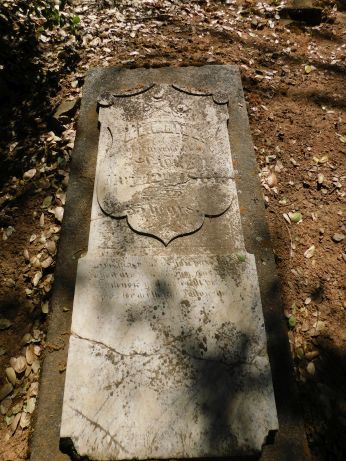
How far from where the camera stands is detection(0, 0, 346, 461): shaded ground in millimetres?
2143

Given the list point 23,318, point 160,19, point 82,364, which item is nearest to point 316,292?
point 82,364

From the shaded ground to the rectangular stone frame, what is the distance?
180 millimetres

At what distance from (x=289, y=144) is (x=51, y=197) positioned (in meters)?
1.96

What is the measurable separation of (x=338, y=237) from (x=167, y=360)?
1.53 m

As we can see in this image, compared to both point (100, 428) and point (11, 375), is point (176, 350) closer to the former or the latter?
point (100, 428)

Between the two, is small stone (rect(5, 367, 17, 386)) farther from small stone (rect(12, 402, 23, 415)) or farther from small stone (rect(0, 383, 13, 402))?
small stone (rect(12, 402, 23, 415))

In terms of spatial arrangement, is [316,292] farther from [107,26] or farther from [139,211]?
[107,26]

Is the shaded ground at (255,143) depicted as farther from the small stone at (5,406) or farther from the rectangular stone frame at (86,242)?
the rectangular stone frame at (86,242)

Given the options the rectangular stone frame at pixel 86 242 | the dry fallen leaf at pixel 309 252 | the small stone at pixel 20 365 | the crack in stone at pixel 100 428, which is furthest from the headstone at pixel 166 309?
the dry fallen leaf at pixel 309 252

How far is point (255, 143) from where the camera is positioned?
309 centimetres

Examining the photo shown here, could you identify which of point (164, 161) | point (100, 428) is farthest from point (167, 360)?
point (164, 161)

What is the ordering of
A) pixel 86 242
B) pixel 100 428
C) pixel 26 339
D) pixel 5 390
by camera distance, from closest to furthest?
1. pixel 100 428
2. pixel 5 390
3. pixel 26 339
4. pixel 86 242

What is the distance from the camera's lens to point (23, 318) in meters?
2.30

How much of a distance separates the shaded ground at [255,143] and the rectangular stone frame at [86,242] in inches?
7.1
